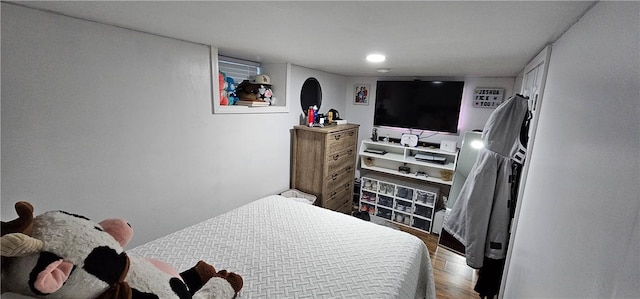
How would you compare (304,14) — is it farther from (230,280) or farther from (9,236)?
(230,280)

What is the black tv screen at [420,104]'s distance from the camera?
325 centimetres

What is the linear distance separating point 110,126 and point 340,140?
224 centimetres

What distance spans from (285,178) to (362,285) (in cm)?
191

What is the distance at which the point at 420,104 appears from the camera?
3.41 m

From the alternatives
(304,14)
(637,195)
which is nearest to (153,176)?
(304,14)

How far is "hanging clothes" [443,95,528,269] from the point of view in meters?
1.54

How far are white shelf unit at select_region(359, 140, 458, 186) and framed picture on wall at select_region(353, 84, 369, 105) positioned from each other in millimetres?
678

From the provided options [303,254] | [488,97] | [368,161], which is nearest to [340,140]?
[368,161]

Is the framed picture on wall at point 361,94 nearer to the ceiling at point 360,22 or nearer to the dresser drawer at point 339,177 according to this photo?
the dresser drawer at point 339,177

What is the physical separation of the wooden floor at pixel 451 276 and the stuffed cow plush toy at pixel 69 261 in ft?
7.74

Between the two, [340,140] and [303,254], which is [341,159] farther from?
[303,254]

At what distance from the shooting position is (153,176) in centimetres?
172

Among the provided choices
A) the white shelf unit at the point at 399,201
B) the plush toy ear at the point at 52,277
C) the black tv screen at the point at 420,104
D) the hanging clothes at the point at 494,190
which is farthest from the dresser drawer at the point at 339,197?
the plush toy ear at the point at 52,277

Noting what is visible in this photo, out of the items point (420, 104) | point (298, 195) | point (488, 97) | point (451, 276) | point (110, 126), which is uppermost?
point (488, 97)
